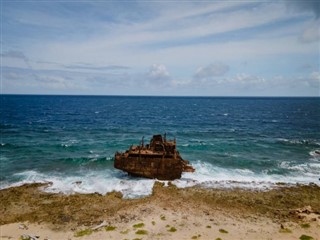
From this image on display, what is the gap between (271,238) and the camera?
24734 millimetres

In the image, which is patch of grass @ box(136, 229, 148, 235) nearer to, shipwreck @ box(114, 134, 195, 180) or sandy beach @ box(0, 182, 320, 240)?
sandy beach @ box(0, 182, 320, 240)

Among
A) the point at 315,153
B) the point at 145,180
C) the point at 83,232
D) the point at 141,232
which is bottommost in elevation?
the point at 83,232

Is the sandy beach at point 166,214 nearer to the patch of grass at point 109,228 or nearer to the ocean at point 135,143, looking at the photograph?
the patch of grass at point 109,228

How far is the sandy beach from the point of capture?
2570 cm

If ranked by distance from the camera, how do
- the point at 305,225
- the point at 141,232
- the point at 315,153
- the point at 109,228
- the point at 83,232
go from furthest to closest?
the point at 315,153 < the point at 305,225 < the point at 109,228 < the point at 83,232 < the point at 141,232

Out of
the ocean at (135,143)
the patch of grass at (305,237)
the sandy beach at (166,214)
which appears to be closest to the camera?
the patch of grass at (305,237)

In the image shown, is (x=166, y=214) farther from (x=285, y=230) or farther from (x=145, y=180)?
(x=285, y=230)

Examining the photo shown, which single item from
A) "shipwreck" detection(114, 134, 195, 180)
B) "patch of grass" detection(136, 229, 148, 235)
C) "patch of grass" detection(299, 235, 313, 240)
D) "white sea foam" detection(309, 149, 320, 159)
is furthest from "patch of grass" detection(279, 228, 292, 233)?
"white sea foam" detection(309, 149, 320, 159)

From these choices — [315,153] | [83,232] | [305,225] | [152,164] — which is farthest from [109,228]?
[315,153]

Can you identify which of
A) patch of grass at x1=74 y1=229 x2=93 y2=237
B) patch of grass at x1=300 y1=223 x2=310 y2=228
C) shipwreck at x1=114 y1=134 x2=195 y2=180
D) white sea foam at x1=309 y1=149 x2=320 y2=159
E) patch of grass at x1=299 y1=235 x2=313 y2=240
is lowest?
patch of grass at x1=74 y1=229 x2=93 y2=237

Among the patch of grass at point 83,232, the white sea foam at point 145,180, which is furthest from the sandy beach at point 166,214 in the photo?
the white sea foam at point 145,180

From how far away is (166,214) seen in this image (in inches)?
1155

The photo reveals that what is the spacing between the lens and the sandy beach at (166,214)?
2570cm

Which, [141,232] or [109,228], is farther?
[109,228]
